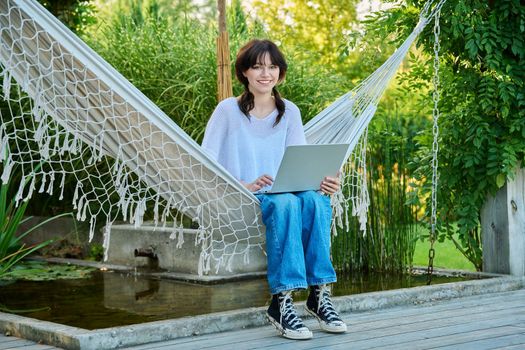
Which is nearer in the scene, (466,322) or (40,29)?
(40,29)

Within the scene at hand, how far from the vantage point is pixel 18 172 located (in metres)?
5.45

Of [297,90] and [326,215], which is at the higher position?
[297,90]

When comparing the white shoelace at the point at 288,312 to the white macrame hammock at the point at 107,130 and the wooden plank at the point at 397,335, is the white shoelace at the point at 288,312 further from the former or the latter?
the white macrame hammock at the point at 107,130

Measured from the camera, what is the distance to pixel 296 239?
A: 2.83m

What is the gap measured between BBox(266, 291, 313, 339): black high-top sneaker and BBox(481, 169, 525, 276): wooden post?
1468 mm

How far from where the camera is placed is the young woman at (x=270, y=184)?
2828 millimetres

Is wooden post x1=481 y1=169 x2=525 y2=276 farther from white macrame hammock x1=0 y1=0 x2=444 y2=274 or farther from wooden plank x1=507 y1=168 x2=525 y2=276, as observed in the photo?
white macrame hammock x1=0 y1=0 x2=444 y2=274

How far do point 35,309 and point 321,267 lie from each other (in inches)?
47.6

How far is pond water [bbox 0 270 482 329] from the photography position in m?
3.25

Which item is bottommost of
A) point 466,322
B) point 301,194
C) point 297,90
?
point 466,322

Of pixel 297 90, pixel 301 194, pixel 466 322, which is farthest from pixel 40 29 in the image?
pixel 297 90

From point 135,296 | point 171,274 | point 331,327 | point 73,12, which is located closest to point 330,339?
point 331,327

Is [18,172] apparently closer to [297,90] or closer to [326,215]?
[297,90]

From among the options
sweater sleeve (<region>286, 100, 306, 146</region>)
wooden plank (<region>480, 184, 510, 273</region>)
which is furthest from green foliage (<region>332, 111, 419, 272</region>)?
sweater sleeve (<region>286, 100, 306, 146</region>)
